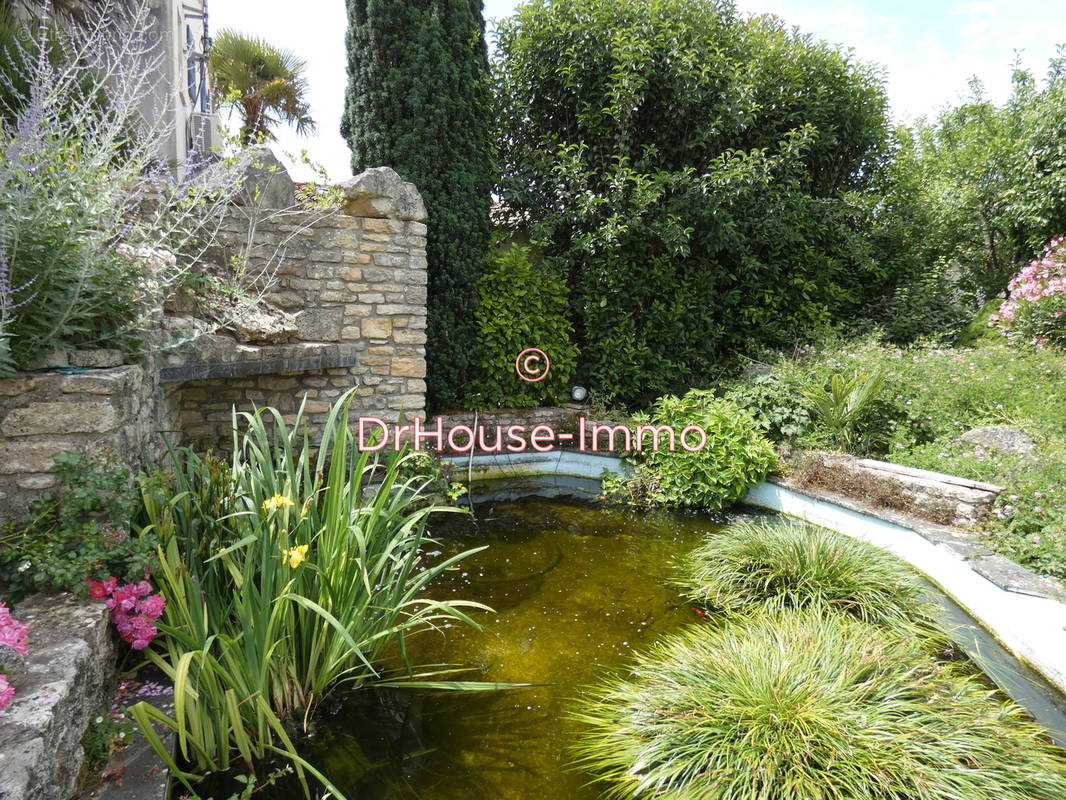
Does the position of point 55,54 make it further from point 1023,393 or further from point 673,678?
point 1023,393

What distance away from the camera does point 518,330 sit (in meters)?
6.26

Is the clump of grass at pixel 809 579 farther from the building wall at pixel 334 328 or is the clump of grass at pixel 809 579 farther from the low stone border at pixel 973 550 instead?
the building wall at pixel 334 328

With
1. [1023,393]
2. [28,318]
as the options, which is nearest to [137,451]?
[28,318]

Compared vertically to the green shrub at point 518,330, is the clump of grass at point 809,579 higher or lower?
lower

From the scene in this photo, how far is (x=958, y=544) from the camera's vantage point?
356 centimetres

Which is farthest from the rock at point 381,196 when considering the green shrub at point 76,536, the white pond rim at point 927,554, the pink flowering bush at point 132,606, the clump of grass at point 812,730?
the clump of grass at point 812,730

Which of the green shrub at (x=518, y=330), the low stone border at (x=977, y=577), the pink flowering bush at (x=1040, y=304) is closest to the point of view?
the low stone border at (x=977, y=577)

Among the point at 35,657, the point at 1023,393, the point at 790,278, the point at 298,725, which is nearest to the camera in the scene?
the point at 35,657

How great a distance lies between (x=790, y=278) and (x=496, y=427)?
447cm

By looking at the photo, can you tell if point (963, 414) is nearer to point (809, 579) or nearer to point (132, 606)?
point (809, 579)

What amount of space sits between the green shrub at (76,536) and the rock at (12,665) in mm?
253

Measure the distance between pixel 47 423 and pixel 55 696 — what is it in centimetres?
101

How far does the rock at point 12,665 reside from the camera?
150cm

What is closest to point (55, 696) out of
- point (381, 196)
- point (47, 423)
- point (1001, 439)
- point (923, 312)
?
point (47, 423)
